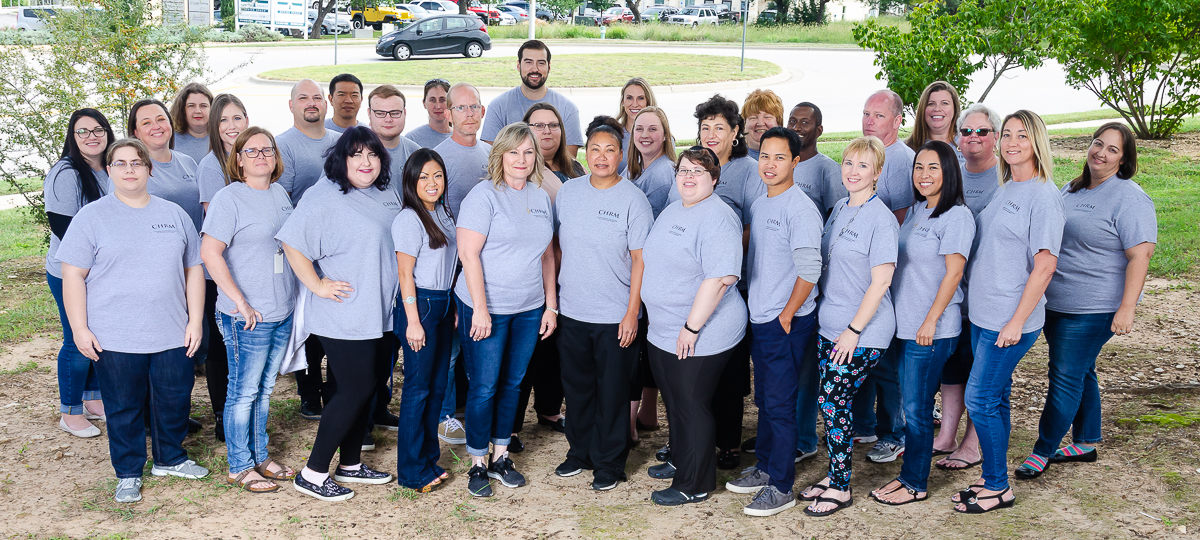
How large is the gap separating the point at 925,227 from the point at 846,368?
82cm

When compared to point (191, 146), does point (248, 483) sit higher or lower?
lower

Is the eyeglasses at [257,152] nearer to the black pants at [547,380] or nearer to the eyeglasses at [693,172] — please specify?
the black pants at [547,380]

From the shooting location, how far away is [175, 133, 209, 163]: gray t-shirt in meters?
6.00

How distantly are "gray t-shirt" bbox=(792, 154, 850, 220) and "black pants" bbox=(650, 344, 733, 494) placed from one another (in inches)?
53.7

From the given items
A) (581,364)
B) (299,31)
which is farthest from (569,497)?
(299,31)

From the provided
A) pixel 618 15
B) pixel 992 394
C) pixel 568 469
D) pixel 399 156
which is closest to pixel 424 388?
pixel 568 469

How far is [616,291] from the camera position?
4781 millimetres

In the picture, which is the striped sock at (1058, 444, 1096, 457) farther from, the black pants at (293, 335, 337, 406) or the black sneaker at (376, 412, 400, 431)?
the black pants at (293, 335, 337, 406)

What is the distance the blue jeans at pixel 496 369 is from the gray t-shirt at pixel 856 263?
156cm

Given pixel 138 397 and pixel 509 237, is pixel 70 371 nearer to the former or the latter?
pixel 138 397

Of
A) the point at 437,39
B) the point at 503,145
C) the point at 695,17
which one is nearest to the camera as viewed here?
the point at 503,145

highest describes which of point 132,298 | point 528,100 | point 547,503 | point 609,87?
point 609,87

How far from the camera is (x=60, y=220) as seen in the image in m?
5.20

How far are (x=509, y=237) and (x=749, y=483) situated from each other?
1.93 meters
